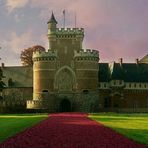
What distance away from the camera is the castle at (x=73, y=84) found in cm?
6825

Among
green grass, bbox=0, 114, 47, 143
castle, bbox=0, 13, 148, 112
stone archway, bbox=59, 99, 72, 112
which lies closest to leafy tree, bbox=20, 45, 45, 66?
castle, bbox=0, 13, 148, 112

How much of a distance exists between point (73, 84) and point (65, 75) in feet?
6.46

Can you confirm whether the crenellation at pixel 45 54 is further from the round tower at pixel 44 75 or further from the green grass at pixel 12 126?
the green grass at pixel 12 126

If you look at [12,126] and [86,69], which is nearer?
[12,126]

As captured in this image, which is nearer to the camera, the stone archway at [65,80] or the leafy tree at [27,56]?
the stone archway at [65,80]

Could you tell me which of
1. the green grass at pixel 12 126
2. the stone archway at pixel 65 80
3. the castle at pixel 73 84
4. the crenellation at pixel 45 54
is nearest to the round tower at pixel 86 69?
the castle at pixel 73 84

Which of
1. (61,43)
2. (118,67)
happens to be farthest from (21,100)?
(118,67)

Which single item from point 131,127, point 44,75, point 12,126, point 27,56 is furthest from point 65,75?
point 131,127

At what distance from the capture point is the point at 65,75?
230 feet

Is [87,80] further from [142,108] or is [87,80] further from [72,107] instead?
[142,108]

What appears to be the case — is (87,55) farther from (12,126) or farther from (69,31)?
(12,126)

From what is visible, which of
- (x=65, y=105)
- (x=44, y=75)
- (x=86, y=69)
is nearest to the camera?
(x=44, y=75)

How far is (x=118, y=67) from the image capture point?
254 ft

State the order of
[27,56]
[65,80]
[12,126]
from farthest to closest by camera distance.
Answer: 1. [27,56]
2. [65,80]
3. [12,126]
